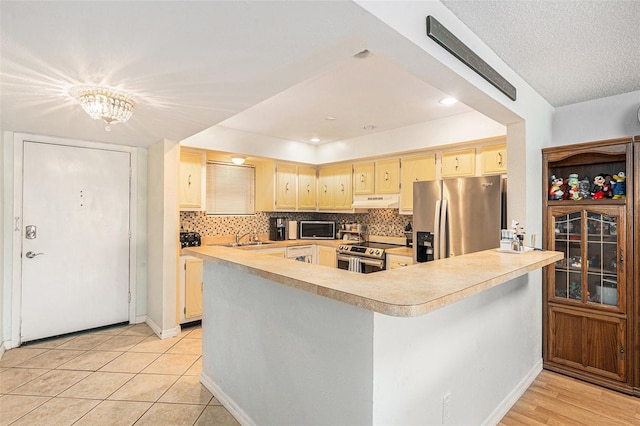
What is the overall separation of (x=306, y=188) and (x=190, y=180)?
74.5 inches

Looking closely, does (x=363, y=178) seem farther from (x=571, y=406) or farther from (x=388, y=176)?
(x=571, y=406)

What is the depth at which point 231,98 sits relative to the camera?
2.18 m

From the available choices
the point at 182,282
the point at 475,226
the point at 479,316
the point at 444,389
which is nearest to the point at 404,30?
the point at 479,316

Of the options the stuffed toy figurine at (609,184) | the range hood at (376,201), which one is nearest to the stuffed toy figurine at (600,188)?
the stuffed toy figurine at (609,184)

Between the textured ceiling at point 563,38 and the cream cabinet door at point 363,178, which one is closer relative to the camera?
the textured ceiling at point 563,38

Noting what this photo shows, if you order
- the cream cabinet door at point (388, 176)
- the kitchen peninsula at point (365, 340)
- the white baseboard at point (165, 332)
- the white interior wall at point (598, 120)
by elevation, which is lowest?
the white baseboard at point (165, 332)

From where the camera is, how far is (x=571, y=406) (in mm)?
2350

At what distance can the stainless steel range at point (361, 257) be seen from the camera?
4.14m

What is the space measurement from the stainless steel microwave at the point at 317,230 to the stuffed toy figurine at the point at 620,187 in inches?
137

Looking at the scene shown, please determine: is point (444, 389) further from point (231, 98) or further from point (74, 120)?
point (74, 120)

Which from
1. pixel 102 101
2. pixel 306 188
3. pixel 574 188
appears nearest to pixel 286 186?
pixel 306 188

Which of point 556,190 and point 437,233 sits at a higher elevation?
point 556,190

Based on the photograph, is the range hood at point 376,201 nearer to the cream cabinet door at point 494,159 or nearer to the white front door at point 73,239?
the cream cabinet door at point 494,159

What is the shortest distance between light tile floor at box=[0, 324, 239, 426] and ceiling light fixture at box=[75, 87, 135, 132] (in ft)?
6.40
